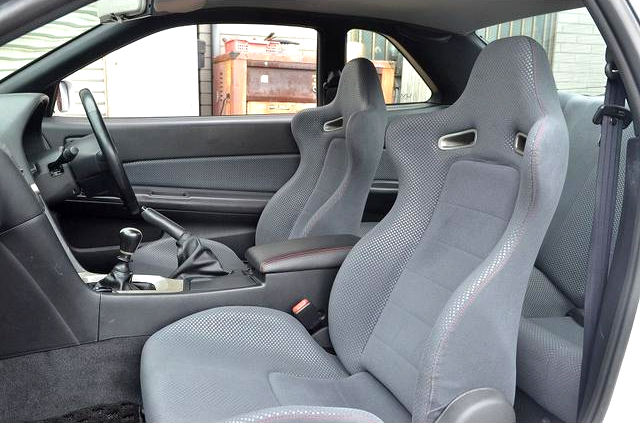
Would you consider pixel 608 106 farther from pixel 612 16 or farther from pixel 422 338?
pixel 422 338

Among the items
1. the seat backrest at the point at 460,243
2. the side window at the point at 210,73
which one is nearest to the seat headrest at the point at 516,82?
the seat backrest at the point at 460,243

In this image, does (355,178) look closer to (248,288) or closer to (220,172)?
(248,288)

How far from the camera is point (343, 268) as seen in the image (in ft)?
5.41

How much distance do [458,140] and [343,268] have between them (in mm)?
462

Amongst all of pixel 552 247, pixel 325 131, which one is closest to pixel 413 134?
pixel 552 247

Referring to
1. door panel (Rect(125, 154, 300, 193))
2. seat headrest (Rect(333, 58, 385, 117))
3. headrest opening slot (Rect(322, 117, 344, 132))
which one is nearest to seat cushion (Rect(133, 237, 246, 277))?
door panel (Rect(125, 154, 300, 193))

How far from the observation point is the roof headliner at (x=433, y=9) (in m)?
2.08

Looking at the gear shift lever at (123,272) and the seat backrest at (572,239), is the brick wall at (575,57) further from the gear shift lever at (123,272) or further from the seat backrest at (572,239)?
the gear shift lever at (123,272)

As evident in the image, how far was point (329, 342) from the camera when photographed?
1838 mm

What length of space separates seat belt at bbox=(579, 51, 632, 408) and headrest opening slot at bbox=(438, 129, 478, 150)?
1.02 ft

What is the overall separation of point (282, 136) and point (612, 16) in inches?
72.9

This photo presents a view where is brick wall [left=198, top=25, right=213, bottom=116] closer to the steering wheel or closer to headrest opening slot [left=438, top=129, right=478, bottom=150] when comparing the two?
the steering wheel

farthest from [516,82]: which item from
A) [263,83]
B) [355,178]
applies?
[263,83]

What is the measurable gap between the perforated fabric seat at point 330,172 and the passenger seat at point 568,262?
0.61 m
